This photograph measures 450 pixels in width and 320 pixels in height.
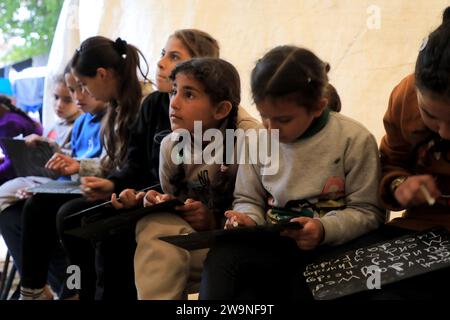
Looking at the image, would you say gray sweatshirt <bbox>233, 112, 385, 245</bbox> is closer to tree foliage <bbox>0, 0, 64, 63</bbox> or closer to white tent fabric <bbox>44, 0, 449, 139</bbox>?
white tent fabric <bbox>44, 0, 449, 139</bbox>

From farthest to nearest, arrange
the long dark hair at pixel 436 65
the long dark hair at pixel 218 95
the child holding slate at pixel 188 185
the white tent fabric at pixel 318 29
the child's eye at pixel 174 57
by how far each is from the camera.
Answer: the white tent fabric at pixel 318 29 → the child's eye at pixel 174 57 → the long dark hair at pixel 218 95 → the child holding slate at pixel 188 185 → the long dark hair at pixel 436 65

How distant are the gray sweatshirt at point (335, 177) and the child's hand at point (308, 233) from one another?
0.04 meters

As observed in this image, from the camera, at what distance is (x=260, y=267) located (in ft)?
2.65

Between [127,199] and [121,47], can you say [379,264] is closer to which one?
[127,199]

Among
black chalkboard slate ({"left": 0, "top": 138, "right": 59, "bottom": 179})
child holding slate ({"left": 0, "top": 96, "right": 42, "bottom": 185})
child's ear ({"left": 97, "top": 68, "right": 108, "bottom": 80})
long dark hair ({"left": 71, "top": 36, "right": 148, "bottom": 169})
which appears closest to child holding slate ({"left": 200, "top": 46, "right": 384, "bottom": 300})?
long dark hair ({"left": 71, "top": 36, "right": 148, "bottom": 169})

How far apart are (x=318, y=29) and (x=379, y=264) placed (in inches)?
38.3

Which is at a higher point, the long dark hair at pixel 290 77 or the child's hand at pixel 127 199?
the long dark hair at pixel 290 77

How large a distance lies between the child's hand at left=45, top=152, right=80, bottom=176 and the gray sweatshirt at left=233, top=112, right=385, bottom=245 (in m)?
0.62

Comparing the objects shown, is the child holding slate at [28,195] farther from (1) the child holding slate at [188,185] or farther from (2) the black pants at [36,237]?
(1) the child holding slate at [188,185]

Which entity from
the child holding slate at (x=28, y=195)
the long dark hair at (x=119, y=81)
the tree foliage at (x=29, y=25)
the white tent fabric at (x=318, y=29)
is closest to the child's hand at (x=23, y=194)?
the child holding slate at (x=28, y=195)

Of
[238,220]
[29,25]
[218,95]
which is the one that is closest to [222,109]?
[218,95]

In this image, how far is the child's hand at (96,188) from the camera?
1204 mm

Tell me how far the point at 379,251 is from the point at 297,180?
0.19 m
